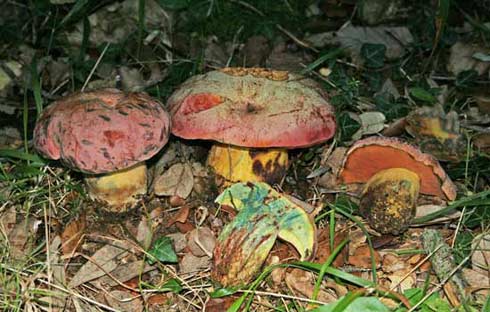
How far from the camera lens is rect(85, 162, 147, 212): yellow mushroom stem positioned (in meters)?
2.32

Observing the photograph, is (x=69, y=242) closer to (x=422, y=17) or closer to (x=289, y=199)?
(x=289, y=199)

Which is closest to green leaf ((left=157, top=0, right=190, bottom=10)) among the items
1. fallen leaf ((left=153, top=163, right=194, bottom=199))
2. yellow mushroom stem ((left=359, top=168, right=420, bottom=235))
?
fallen leaf ((left=153, top=163, right=194, bottom=199))

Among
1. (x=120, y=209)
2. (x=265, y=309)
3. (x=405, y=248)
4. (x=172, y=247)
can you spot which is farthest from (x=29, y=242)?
(x=405, y=248)

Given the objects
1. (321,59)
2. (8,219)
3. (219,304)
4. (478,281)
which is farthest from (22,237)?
(478,281)

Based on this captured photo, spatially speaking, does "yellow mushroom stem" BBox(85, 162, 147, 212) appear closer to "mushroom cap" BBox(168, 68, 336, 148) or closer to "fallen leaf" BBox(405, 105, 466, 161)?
"mushroom cap" BBox(168, 68, 336, 148)

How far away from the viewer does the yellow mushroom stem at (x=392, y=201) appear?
7.40ft

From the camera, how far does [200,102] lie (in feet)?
7.43

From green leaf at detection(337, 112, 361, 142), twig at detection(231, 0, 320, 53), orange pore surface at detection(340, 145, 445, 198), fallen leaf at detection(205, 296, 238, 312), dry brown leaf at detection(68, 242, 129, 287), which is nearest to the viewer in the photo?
fallen leaf at detection(205, 296, 238, 312)

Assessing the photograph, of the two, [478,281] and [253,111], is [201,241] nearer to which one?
[253,111]

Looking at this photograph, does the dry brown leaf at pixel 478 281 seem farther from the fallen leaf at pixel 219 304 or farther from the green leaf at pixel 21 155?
the green leaf at pixel 21 155

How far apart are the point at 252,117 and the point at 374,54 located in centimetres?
111

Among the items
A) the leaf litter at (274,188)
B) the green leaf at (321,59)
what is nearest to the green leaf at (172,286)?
the leaf litter at (274,188)

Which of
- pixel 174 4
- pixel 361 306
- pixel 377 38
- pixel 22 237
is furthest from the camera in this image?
pixel 377 38

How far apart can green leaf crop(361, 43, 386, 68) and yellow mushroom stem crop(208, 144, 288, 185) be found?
2.79 feet
